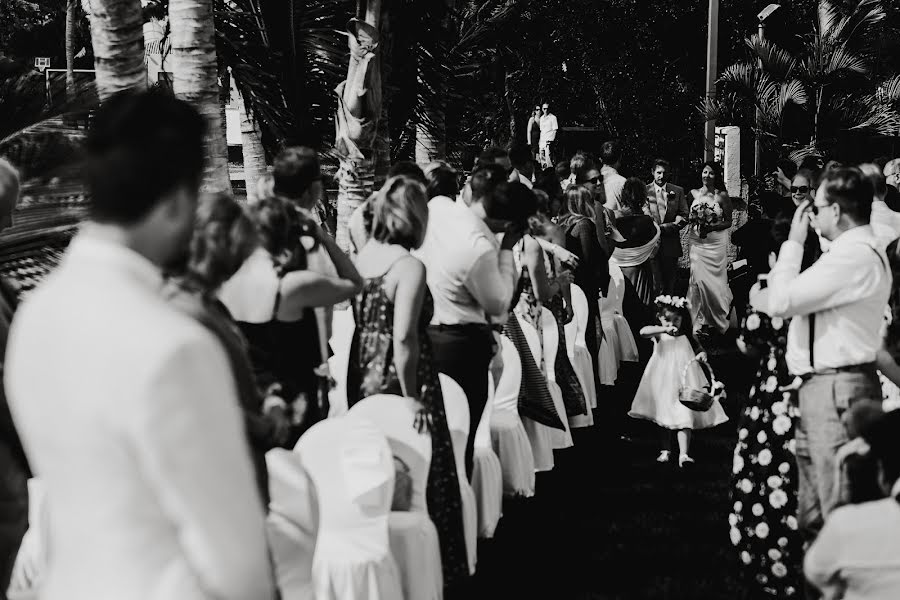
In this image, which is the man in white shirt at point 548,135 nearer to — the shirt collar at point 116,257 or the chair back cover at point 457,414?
the chair back cover at point 457,414

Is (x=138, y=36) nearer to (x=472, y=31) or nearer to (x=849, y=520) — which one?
(x=849, y=520)

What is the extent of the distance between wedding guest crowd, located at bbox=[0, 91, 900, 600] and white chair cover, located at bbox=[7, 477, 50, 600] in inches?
1.2

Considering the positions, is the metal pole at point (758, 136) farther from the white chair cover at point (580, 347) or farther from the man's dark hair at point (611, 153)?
the white chair cover at point (580, 347)

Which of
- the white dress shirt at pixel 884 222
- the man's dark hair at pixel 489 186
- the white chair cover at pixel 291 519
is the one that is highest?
the man's dark hair at pixel 489 186

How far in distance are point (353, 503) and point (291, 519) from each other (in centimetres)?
136

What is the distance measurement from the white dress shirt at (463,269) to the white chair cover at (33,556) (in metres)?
2.25

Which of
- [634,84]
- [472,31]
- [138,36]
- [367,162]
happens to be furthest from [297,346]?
[634,84]

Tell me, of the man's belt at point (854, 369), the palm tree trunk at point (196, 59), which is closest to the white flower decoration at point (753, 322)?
Answer: the man's belt at point (854, 369)

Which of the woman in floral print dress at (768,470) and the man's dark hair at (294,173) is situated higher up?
the man's dark hair at (294,173)

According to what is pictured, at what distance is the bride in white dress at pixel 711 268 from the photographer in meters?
12.4

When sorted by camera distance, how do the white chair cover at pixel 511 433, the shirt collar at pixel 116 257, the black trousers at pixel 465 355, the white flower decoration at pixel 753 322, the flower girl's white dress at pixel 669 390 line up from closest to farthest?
the shirt collar at pixel 116 257, the white flower decoration at pixel 753 322, the black trousers at pixel 465 355, the white chair cover at pixel 511 433, the flower girl's white dress at pixel 669 390

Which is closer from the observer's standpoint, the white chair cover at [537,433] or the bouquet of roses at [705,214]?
the white chair cover at [537,433]

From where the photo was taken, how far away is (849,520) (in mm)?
2852

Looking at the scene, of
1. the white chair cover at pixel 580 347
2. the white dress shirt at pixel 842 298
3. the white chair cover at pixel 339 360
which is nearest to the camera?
the white dress shirt at pixel 842 298
